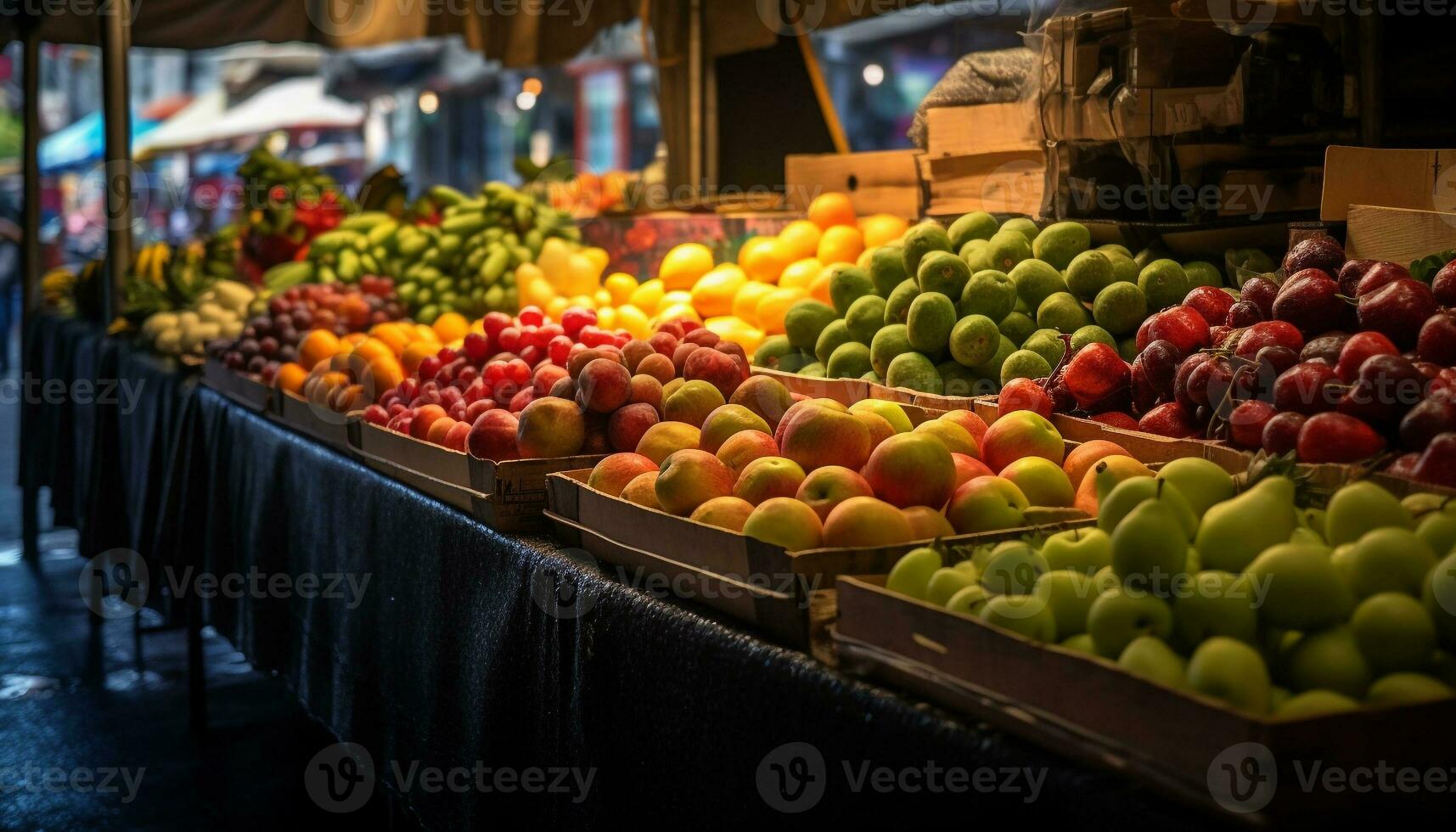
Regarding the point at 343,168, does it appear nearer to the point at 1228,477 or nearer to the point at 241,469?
the point at 241,469

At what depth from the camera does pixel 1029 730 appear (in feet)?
3.90

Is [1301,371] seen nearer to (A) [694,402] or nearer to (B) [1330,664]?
(B) [1330,664]

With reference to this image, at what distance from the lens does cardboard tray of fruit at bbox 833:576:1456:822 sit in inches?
39.5

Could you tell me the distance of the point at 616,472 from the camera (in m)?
2.05

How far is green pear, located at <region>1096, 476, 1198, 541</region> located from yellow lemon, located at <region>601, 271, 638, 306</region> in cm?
280

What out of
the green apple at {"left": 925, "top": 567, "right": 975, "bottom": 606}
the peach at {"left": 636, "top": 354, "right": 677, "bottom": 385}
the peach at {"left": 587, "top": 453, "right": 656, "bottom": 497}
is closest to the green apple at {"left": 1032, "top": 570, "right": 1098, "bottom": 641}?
the green apple at {"left": 925, "top": 567, "right": 975, "bottom": 606}

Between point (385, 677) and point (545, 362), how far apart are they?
771mm

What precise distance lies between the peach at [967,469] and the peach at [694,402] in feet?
1.88

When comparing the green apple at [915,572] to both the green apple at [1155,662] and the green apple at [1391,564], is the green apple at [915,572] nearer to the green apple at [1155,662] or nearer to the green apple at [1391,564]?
the green apple at [1155,662]

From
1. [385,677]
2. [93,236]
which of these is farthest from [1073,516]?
[93,236]

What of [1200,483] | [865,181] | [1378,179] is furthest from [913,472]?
[865,181]

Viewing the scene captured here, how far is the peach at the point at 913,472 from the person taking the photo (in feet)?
5.60

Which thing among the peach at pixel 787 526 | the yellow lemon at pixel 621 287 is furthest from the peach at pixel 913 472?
the yellow lemon at pixel 621 287
